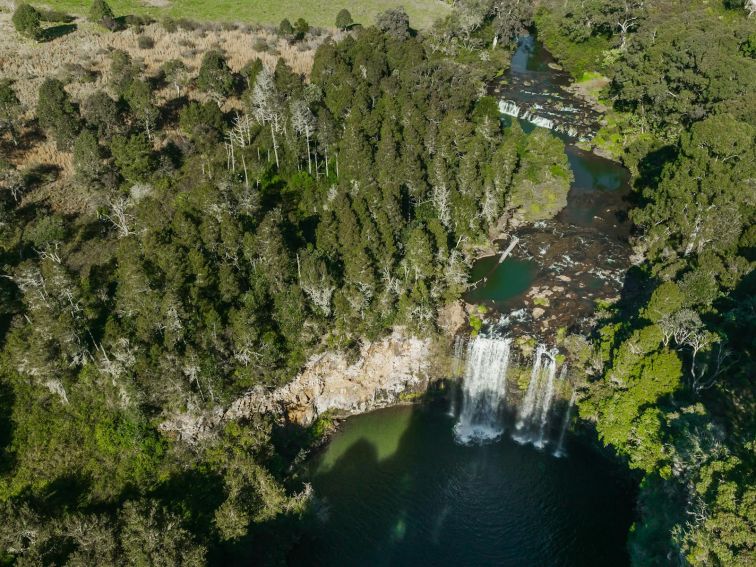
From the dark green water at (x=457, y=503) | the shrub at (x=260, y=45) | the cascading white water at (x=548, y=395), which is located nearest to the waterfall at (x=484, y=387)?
the dark green water at (x=457, y=503)

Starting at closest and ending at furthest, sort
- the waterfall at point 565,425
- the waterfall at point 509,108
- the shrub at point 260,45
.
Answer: the waterfall at point 565,425 → the waterfall at point 509,108 → the shrub at point 260,45

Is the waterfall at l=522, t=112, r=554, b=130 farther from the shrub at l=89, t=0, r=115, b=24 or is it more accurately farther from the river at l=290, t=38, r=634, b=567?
the shrub at l=89, t=0, r=115, b=24

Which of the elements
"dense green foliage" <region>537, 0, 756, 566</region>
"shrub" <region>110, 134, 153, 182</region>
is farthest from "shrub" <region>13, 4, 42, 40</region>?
"dense green foliage" <region>537, 0, 756, 566</region>

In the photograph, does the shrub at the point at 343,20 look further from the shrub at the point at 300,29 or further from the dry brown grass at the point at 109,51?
the dry brown grass at the point at 109,51

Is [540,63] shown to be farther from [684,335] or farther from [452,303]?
[684,335]

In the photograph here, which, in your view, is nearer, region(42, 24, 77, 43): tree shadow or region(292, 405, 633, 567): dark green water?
region(292, 405, 633, 567): dark green water
